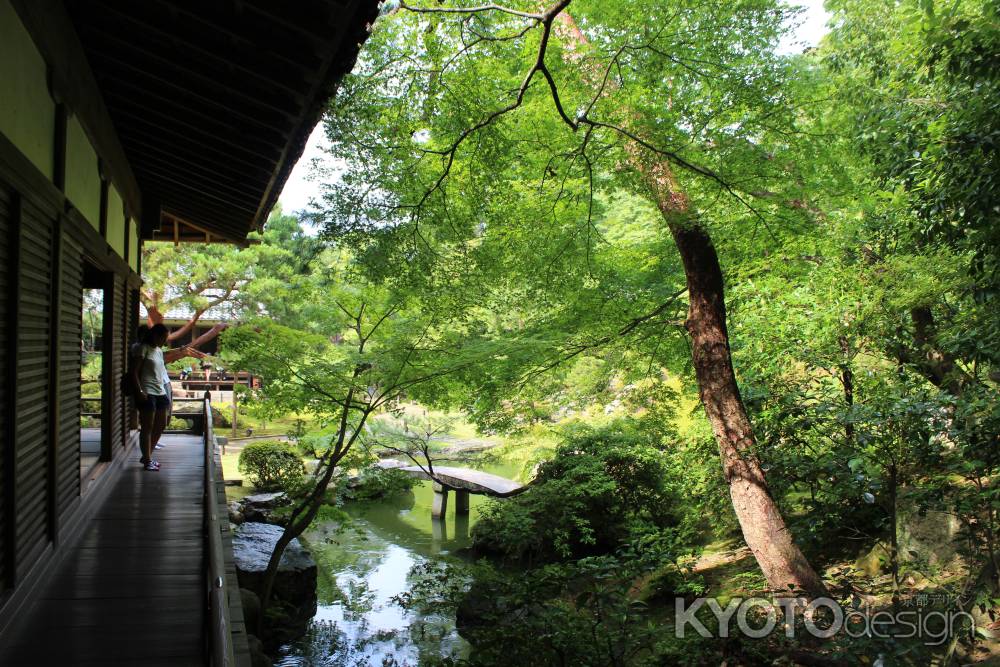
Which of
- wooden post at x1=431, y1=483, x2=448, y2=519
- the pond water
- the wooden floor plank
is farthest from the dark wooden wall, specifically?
wooden post at x1=431, y1=483, x2=448, y2=519

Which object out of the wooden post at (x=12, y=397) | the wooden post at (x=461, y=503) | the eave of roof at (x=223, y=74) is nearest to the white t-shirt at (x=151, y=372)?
the eave of roof at (x=223, y=74)

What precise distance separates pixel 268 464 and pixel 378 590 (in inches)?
208

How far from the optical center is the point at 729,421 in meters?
6.21

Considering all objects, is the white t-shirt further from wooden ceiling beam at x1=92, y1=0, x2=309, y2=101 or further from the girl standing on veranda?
wooden ceiling beam at x1=92, y1=0, x2=309, y2=101

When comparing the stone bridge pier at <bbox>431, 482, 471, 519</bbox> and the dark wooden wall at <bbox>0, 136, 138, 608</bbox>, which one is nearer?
the dark wooden wall at <bbox>0, 136, 138, 608</bbox>

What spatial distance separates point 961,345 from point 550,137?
13.3ft

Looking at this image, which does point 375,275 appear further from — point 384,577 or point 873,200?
point 384,577

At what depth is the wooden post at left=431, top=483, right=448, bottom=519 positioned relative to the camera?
45.5 feet

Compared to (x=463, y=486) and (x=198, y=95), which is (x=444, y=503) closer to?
(x=463, y=486)

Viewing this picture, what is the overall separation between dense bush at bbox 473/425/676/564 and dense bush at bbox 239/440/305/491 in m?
5.37

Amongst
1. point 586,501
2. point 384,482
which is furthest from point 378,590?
point 586,501

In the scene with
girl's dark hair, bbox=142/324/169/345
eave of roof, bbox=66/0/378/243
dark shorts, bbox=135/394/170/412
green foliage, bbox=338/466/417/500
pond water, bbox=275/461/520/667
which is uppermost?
eave of roof, bbox=66/0/378/243

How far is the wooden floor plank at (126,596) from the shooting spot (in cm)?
302

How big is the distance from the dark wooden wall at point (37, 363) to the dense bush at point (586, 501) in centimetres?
630
